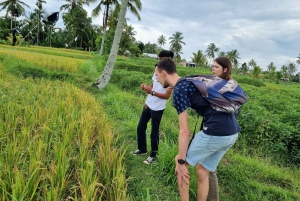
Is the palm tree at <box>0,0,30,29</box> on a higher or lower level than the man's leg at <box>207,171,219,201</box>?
higher

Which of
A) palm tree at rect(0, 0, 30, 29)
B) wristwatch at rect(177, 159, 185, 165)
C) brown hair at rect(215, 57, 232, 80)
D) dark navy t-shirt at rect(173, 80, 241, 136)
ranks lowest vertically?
wristwatch at rect(177, 159, 185, 165)

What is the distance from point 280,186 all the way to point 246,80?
734 inches

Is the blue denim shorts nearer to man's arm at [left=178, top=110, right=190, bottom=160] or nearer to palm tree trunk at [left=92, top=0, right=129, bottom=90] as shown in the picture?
man's arm at [left=178, top=110, right=190, bottom=160]

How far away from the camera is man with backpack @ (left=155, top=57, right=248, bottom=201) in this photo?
1502 mm

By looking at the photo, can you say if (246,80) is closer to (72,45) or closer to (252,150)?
(252,150)

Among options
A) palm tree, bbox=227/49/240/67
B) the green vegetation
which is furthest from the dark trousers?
palm tree, bbox=227/49/240/67

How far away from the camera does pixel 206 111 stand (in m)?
1.61

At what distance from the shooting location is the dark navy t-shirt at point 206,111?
1.51 m

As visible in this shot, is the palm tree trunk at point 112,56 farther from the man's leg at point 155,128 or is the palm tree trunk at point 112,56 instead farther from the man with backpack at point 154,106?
the man's leg at point 155,128

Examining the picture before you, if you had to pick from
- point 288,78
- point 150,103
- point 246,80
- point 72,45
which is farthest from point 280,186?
point 288,78

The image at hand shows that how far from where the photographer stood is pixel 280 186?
2.85 meters

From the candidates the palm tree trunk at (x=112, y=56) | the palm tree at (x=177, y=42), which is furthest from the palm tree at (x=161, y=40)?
the palm tree trunk at (x=112, y=56)

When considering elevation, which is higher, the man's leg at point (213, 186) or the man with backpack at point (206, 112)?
the man with backpack at point (206, 112)

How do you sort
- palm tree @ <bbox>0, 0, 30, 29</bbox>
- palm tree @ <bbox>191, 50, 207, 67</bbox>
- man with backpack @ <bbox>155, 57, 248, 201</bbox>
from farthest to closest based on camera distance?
palm tree @ <bbox>191, 50, 207, 67</bbox> < palm tree @ <bbox>0, 0, 30, 29</bbox> < man with backpack @ <bbox>155, 57, 248, 201</bbox>
